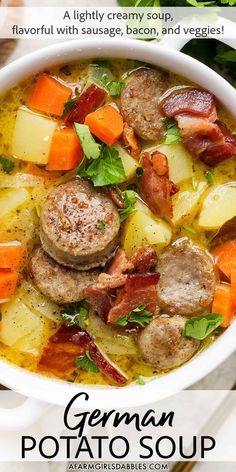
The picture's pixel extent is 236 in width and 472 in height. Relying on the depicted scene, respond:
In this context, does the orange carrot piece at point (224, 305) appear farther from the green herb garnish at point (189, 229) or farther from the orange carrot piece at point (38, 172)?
the orange carrot piece at point (38, 172)

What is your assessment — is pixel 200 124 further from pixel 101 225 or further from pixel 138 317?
pixel 138 317

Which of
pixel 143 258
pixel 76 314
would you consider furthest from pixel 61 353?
pixel 143 258

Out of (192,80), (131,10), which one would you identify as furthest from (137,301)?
(131,10)

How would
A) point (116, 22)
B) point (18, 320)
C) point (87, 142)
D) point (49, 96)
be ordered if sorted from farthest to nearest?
point (116, 22) → point (18, 320) → point (49, 96) → point (87, 142)

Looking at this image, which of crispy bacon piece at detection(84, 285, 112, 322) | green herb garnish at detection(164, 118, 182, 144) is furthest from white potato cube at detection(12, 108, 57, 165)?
crispy bacon piece at detection(84, 285, 112, 322)

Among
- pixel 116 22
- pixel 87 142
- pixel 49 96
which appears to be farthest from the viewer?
pixel 116 22

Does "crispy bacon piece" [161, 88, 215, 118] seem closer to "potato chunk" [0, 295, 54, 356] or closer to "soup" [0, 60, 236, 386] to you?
"soup" [0, 60, 236, 386]
